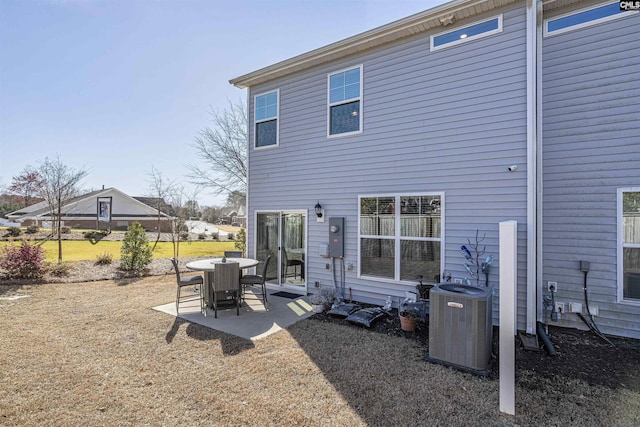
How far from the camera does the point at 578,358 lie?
3723mm

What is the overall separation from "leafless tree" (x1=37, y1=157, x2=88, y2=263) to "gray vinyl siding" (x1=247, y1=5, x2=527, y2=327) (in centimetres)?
1104

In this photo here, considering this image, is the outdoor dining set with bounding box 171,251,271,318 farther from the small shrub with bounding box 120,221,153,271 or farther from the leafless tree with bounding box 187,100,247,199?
the leafless tree with bounding box 187,100,247,199

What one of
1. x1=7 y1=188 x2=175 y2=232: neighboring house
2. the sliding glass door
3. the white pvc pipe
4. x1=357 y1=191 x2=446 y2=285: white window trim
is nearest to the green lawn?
the sliding glass door

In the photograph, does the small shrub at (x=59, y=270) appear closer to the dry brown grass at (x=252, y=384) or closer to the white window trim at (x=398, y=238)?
the dry brown grass at (x=252, y=384)

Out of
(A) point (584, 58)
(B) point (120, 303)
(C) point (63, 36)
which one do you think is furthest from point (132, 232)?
(A) point (584, 58)

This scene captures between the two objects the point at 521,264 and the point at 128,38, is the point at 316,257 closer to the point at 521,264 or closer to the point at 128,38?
the point at 521,264

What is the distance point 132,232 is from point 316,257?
21.6 feet

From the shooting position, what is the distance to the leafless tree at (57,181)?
12398mm

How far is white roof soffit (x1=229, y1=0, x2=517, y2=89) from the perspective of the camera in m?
4.91

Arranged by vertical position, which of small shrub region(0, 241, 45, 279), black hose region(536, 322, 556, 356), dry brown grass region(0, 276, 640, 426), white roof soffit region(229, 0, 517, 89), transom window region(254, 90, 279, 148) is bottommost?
dry brown grass region(0, 276, 640, 426)

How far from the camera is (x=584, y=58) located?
15.2ft

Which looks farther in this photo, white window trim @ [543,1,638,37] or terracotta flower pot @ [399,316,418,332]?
terracotta flower pot @ [399,316,418,332]

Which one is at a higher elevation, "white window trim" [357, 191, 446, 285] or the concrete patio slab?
"white window trim" [357, 191, 446, 285]

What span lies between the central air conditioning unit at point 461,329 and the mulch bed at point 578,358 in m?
0.27
